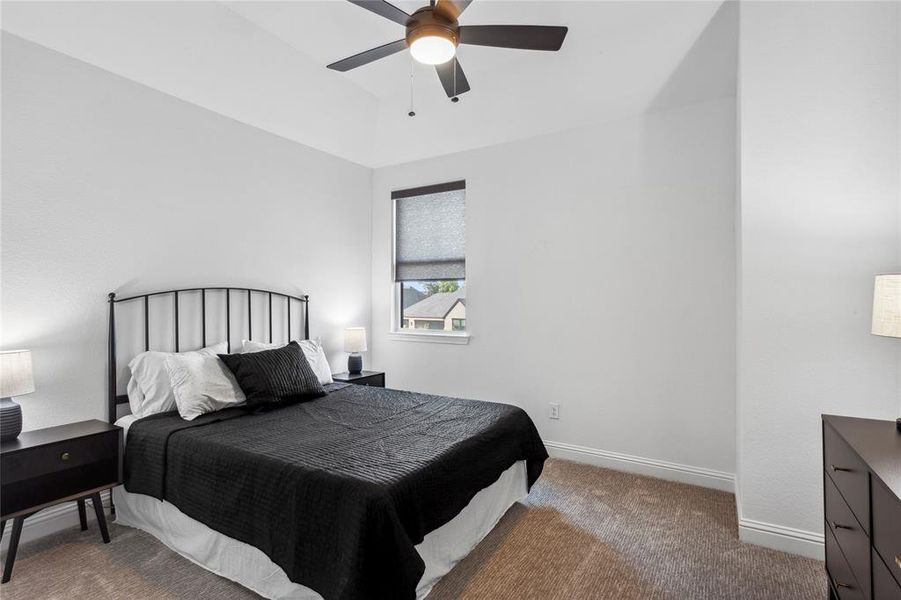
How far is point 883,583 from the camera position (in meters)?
1.16

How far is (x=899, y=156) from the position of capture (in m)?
1.98

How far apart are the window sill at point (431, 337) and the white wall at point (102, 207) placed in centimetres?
121

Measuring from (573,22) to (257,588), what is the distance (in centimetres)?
342

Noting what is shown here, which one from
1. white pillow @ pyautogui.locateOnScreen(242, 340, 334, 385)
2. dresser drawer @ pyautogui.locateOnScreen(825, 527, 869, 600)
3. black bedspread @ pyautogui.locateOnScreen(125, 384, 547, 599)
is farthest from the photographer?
white pillow @ pyautogui.locateOnScreen(242, 340, 334, 385)

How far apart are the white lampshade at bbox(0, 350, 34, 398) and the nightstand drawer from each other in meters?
0.30

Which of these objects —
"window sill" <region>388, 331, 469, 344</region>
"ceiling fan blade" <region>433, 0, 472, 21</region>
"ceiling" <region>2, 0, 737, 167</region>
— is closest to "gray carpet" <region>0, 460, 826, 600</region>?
"window sill" <region>388, 331, 469, 344</region>

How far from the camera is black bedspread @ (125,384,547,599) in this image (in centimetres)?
155

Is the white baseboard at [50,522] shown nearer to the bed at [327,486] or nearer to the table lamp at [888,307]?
the bed at [327,486]

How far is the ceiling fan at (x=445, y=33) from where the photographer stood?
195 cm

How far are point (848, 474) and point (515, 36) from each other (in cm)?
217

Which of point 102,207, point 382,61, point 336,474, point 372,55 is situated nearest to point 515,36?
point 372,55

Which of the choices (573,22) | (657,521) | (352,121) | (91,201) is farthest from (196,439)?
(573,22)

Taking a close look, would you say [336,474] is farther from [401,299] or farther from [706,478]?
[401,299]

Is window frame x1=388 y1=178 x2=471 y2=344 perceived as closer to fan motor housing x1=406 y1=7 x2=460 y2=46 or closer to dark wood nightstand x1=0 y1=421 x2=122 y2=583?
fan motor housing x1=406 y1=7 x2=460 y2=46
